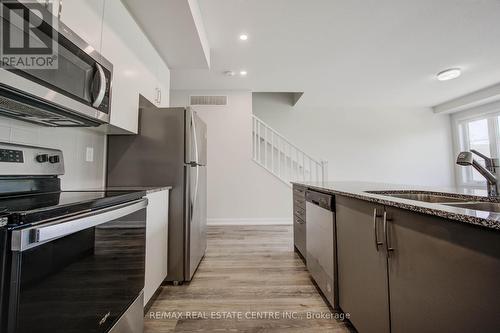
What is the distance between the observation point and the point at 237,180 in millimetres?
4430

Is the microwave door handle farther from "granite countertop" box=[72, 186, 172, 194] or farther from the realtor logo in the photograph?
"granite countertop" box=[72, 186, 172, 194]

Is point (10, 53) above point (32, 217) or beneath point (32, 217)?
above

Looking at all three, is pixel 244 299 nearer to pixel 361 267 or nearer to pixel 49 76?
pixel 361 267

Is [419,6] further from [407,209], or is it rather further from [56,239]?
[56,239]

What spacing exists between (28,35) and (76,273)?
2.97ft

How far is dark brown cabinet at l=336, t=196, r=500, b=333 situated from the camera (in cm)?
60

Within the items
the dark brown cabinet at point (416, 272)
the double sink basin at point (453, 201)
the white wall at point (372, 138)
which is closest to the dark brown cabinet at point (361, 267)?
the dark brown cabinet at point (416, 272)

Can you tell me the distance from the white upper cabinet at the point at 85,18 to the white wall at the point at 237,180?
10.1ft

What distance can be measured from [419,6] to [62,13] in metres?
3.09

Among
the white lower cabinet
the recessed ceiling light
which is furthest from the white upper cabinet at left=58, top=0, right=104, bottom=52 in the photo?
the recessed ceiling light

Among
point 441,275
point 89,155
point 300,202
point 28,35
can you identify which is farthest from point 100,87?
point 300,202

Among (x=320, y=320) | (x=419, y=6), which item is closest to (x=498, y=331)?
(x=320, y=320)

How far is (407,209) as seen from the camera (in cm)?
87

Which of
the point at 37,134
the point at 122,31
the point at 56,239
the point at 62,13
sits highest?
the point at 122,31
